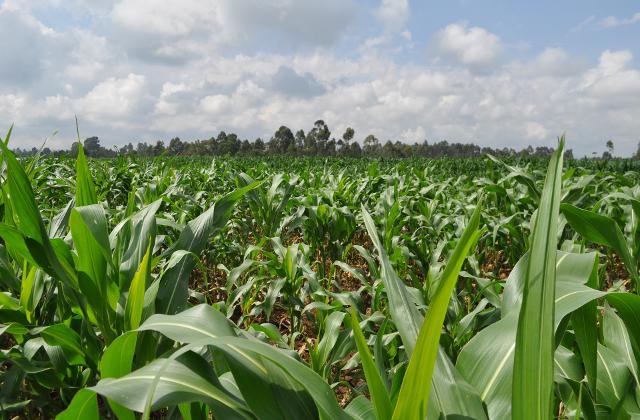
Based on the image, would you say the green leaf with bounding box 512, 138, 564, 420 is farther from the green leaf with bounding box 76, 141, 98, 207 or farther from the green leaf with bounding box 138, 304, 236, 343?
the green leaf with bounding box 76, 141, 98, 207

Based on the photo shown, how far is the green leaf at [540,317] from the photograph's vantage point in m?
0.52

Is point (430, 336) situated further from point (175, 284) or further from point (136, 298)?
point (175, 284)

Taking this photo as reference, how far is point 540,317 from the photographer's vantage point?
1.75 ft

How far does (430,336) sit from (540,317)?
13 centimetres

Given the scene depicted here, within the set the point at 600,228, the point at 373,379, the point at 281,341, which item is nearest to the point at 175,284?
the point at 281,341

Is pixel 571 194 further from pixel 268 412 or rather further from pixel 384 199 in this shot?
pixel 268 412

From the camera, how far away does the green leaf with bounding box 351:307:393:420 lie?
69 cm

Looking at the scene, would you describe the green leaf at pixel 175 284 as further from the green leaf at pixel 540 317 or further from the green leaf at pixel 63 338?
the green leaf at pixel 540 317

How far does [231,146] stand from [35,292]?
7560 cm

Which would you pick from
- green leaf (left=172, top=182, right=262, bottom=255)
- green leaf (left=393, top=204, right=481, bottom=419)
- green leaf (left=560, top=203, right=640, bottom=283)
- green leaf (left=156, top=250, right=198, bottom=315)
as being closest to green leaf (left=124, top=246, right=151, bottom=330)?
green leaf (left=156, top=250, right=198, bottom=315)

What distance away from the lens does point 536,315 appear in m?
0.54

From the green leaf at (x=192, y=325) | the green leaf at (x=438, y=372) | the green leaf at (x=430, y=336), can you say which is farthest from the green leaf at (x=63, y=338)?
the green leaf at (x=430, y=336)

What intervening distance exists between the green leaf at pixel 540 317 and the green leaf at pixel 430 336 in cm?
8

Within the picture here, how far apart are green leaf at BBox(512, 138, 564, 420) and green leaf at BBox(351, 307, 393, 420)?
0.20 meters
